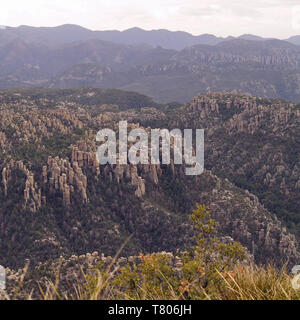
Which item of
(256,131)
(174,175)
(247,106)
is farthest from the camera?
(247,106)

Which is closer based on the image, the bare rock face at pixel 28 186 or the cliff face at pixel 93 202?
the cliff face at pixel 93 202

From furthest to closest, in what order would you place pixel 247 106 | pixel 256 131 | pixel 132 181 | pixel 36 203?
pixel 247 106, pixel 256 131, pixel 132 181, pixel 36 203

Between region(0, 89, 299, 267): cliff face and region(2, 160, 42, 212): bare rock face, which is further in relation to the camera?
region(2, 160, 42, 212): bare rock face

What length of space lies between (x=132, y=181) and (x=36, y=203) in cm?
2834

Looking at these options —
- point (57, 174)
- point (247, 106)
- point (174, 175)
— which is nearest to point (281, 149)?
point (247, 106)

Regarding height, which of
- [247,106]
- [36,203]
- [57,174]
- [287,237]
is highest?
[247,106]

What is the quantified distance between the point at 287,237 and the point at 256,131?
85262 mm

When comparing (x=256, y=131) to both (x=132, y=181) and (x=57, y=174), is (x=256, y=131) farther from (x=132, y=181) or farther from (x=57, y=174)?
(x=57, y=174)

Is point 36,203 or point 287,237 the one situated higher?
point 36,203

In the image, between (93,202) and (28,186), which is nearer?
(28,186)

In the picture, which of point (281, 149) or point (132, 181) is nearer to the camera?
point (132, 181)

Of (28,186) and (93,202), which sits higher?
(28,186)

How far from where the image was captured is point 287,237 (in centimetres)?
9256
